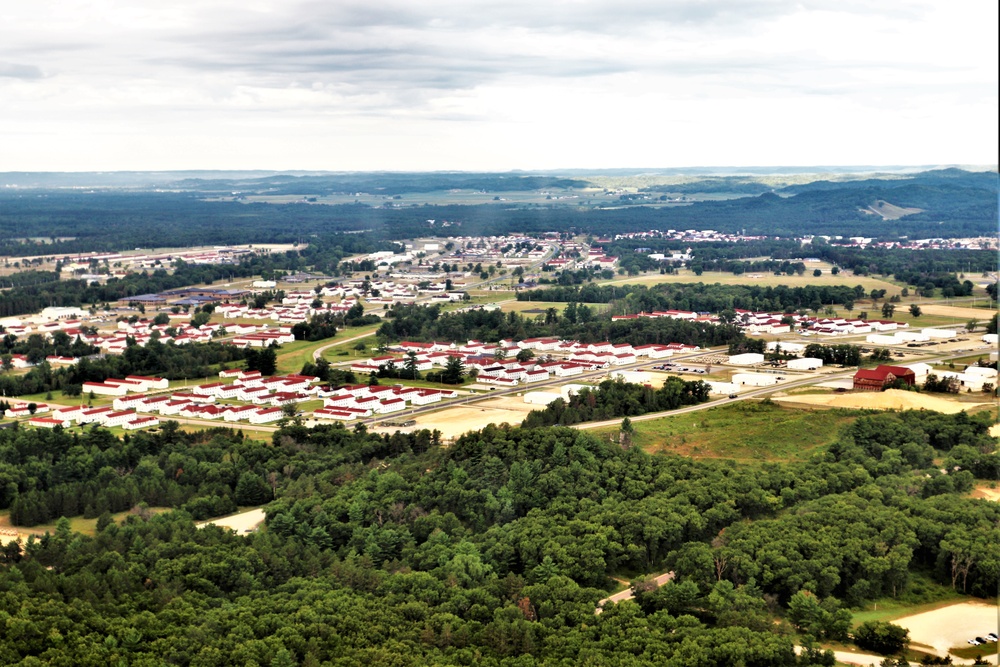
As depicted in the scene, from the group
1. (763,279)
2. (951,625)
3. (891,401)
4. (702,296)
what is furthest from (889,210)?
(951,625)

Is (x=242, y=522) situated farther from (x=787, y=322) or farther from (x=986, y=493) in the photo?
(x=787, y=322)

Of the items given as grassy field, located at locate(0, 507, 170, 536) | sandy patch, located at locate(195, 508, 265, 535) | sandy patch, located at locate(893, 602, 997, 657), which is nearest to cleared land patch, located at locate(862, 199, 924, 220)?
sandy patch, located at locate(195, 508, 265, 535)

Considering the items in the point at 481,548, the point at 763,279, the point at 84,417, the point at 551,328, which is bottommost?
the point at 763,279

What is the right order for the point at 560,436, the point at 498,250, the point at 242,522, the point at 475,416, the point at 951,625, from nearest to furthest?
the point at 951,625
the point at 242,522
the point at 560,436
the point at 475,416
the point at 498,250

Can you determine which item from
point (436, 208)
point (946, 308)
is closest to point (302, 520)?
point (946, 308)

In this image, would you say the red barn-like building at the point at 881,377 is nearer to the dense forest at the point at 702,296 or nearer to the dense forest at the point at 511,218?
the dense forest at the point at 702,296

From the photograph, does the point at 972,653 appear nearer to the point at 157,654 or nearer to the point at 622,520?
the point at 622,520
